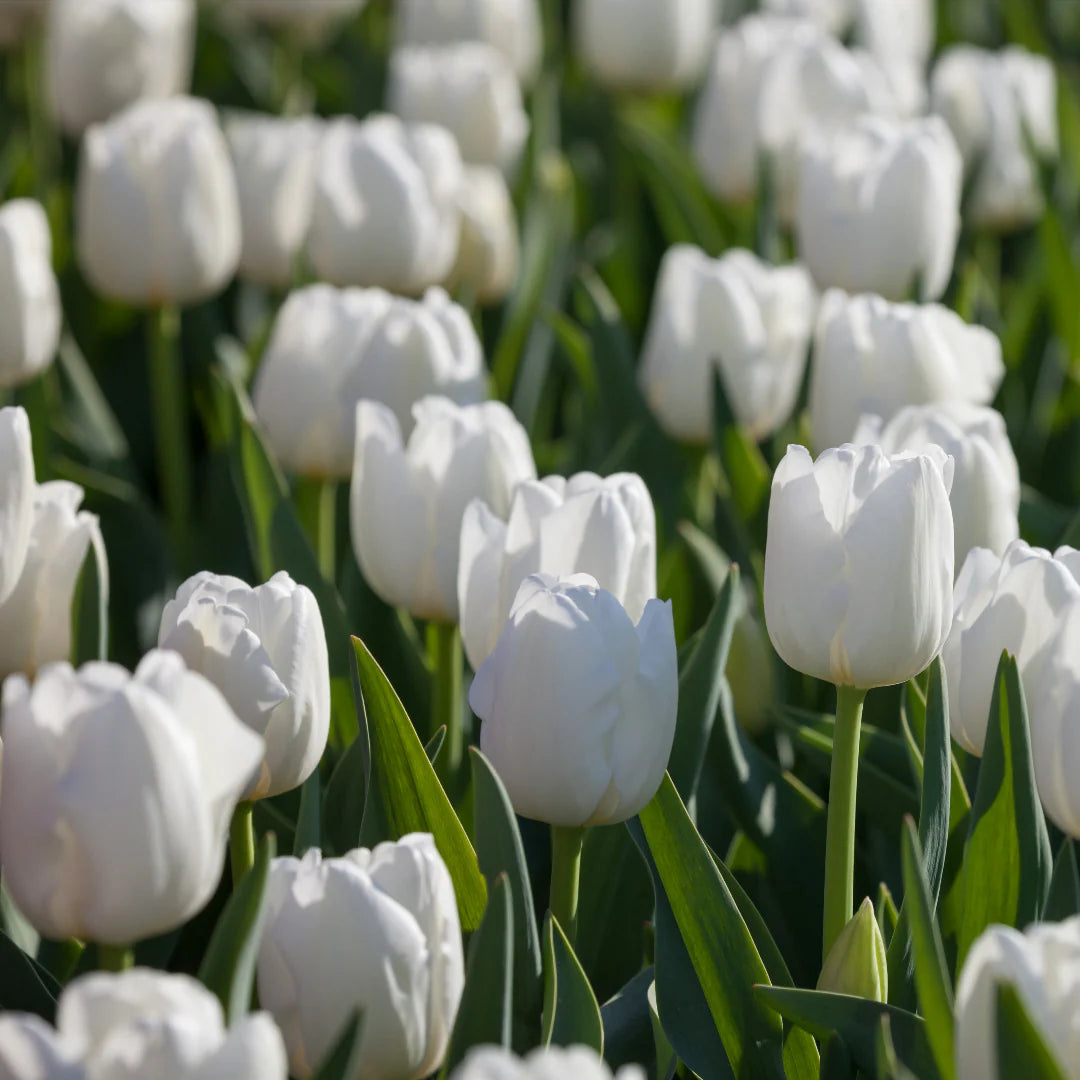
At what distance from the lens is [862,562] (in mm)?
882

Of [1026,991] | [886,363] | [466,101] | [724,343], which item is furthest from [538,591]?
[466,101]

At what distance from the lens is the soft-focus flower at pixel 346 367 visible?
4.52ft

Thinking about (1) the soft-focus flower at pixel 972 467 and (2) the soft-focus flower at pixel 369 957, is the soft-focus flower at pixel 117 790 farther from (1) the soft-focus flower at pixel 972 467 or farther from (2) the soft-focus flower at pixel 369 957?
(1) the soft-focus flower at pixel 972 467

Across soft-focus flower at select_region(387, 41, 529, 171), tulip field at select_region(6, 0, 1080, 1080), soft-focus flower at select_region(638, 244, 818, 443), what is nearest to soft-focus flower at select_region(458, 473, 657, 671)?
tulip field at select_region(6, 0, 1080, 1080)

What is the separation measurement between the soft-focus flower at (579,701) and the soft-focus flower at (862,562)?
0.27 ft

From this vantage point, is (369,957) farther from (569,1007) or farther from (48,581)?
(48,581)

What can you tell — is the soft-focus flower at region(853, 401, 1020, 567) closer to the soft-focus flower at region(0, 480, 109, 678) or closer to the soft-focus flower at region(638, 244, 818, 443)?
the soft-focus flower at region(638, 244, 818, 443)

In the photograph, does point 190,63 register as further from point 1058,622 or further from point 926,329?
point 1058,622

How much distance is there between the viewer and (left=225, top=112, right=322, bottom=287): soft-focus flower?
187cm

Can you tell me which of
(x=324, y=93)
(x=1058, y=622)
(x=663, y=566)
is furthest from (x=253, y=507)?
(x=324, y=93)

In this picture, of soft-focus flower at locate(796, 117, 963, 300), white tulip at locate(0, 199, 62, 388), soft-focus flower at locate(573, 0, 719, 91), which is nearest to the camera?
white tulip at locate(0, 199, 62, 388)

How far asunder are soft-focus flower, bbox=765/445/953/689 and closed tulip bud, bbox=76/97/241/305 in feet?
Answer: 3.03

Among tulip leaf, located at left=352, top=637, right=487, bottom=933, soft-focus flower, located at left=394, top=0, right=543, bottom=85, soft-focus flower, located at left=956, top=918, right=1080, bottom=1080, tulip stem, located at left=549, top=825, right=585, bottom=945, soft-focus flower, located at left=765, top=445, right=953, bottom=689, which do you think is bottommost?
tulip stem, located at left=549, top=825, right=585, bottom=945

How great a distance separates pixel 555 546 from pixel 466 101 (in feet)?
4.10
